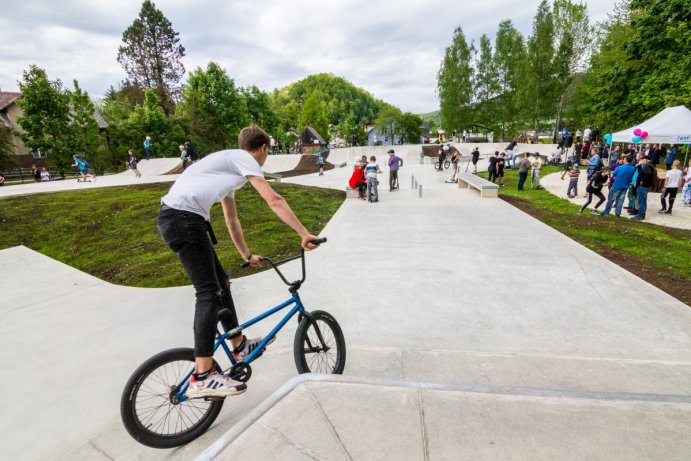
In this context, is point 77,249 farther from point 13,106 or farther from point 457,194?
point 13,106

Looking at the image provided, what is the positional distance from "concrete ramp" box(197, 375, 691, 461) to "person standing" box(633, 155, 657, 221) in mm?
10482

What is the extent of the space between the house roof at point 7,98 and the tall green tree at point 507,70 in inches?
2442

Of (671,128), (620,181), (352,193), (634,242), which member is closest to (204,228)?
(634,242)

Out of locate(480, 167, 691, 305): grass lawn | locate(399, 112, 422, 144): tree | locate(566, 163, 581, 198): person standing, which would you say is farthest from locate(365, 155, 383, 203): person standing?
locate(399, 112, 422, 144): tree

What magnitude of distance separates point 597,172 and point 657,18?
16777 millimetres

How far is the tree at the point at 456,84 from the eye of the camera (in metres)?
49.8

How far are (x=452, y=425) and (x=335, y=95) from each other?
505ft

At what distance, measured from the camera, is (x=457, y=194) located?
45.5 feet

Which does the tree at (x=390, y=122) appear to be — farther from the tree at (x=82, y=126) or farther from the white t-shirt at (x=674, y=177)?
the white t-shirt at (x=674, y=177)

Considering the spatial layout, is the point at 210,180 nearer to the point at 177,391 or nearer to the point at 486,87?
the point at 177,391

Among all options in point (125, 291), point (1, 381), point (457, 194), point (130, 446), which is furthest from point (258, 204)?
point (130, 446)

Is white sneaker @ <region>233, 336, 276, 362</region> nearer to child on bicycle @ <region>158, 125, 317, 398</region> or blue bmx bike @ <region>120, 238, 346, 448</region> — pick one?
blue bmx bike @ <region>120, 238, 346, 448</region>

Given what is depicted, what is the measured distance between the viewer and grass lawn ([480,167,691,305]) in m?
5.50

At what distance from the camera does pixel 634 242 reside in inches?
295
